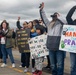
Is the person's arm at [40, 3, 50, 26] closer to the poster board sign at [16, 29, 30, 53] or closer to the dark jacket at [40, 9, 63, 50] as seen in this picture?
the dark jacket at [40, 9, 63, 50]

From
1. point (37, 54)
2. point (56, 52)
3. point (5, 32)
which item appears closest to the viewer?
point (56, 52)

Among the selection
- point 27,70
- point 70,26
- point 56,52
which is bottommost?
point 27,70

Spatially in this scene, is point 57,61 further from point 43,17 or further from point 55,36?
point 43,17

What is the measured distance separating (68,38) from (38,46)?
57.9 inches

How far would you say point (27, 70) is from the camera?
1027 cm

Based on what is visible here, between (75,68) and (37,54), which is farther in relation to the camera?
(37,54)

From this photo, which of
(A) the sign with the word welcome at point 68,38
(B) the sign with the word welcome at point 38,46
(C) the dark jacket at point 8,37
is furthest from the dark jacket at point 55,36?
(C) the dark jacket at point 8,37

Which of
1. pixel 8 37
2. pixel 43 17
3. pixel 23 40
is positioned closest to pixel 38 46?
pixel 43 17

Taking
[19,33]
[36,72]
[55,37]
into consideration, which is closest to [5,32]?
[19,33]

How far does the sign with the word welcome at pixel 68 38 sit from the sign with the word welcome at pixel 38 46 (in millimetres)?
1170

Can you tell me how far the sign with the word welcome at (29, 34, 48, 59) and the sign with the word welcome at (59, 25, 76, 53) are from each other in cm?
117

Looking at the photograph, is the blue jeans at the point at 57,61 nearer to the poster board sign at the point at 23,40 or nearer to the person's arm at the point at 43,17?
the person's arm at the point at 43,17

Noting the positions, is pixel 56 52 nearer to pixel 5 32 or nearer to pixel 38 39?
pixel 38 39

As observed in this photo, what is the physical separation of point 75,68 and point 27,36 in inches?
107
